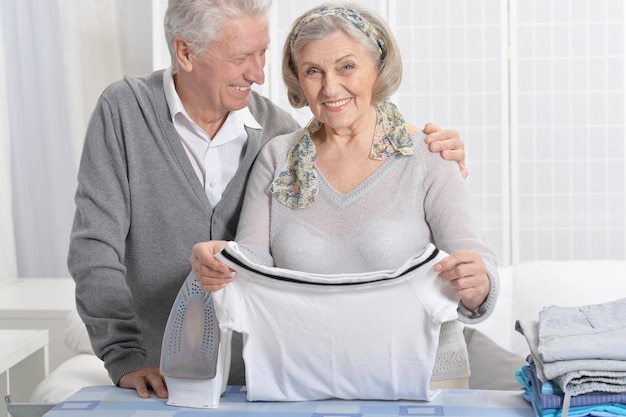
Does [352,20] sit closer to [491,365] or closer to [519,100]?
[491,365]

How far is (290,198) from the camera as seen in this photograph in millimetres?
1793

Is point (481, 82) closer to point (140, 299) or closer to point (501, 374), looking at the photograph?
point (501, 374)

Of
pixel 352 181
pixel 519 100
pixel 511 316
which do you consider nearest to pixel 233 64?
pixel 352 181

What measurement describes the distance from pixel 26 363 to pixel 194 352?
1.46 metres

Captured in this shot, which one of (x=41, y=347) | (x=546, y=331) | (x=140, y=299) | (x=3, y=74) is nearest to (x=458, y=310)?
(x=546, y=331)

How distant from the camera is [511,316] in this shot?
8.98 feet

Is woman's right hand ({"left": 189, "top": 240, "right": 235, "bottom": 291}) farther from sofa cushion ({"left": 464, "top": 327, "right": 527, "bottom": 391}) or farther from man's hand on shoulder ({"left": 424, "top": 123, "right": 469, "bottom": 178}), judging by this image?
sofa cushion ({"left": 464, "top": 327, "right": 527, "bottom": 391})

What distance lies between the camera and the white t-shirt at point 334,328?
1.43 meters

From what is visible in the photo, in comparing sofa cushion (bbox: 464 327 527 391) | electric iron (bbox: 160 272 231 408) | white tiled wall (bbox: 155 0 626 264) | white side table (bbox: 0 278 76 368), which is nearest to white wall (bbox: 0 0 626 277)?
white tiled wall (bbox: 155 0 626 264)

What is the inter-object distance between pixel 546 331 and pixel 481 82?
3088 millimetres

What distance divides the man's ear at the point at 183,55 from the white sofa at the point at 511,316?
3.07ft

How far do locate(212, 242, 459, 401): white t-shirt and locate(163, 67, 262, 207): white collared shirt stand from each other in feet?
1.78

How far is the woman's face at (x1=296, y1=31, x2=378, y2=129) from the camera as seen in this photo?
69.9 inches

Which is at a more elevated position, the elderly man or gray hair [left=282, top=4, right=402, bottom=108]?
gray hair [left=282, top=4, right=402, bottom=108]
